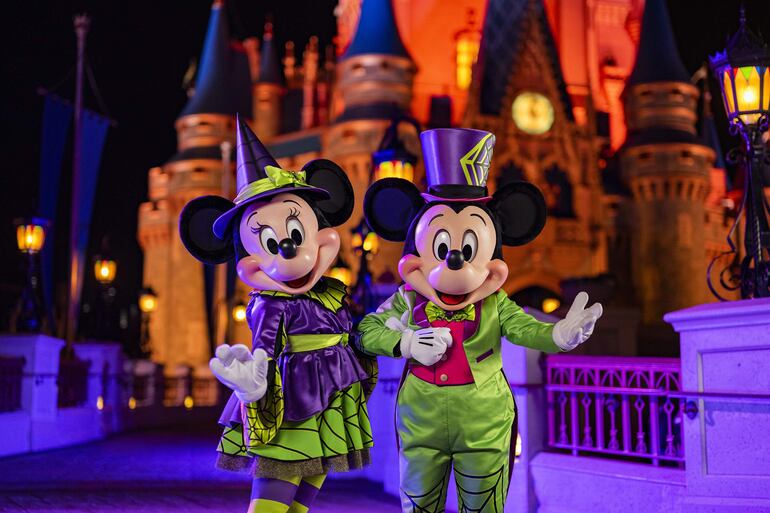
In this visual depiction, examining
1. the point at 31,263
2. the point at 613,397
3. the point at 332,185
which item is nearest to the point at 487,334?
the point at 332,185

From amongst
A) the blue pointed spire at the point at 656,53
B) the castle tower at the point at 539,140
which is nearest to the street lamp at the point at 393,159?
the castle tower at the point at 539,140

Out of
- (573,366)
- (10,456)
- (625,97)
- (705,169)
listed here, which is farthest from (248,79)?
(573,366)

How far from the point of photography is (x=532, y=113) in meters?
26.0

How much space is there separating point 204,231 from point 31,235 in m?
8.94

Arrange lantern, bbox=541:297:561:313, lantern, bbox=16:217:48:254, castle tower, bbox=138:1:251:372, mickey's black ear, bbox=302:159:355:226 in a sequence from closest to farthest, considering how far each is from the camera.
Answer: mickey's black ear, bbox=302:159:355:226
lantern, bbox=16:217:48:254
lantern, bbox=541:297:561:313
castle tower, bbox=138:1:251:372

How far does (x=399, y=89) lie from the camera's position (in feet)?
84.5

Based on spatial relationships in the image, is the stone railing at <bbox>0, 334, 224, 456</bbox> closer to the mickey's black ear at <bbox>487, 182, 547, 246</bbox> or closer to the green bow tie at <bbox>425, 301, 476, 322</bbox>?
the green bow tie at <bbox>425, 301, 476, 322</bbox>

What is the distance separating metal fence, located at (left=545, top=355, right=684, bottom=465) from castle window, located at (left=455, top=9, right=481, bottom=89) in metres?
23.8

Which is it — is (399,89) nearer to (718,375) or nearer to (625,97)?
(625,97)

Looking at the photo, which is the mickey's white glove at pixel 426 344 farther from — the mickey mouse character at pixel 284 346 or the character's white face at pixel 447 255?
the mickey mouse character at pixel 284 346

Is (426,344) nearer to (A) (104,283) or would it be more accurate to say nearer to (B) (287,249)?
(B) (287,249)

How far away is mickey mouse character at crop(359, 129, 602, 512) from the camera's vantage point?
3744 mm

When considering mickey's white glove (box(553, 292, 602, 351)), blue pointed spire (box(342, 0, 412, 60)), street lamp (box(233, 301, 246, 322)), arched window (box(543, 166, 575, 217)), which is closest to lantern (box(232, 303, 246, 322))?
street lamp (box(233, 301, 246, 322))

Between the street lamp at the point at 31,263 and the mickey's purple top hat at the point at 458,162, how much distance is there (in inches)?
342
